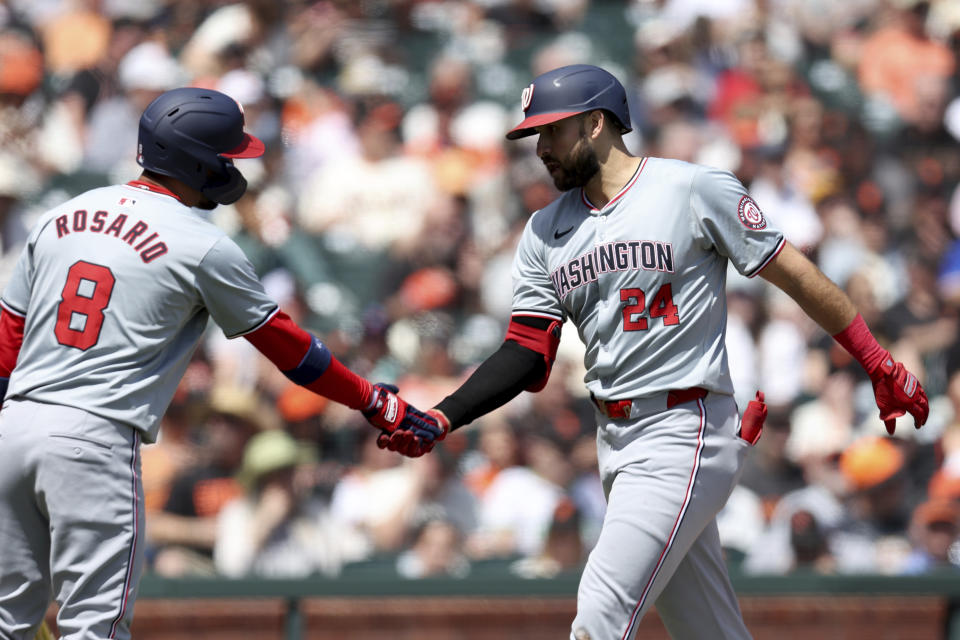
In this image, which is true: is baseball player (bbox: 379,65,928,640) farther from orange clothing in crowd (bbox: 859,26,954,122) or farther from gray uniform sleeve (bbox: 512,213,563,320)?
orange clothing in crowd (bbox: 859,26,954,122)

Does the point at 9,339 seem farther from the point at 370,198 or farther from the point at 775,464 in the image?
the point at 370,198

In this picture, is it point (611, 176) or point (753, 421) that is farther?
point (611, 176)

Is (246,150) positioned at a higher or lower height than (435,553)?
higher

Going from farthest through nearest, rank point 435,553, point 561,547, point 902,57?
point 902,57, point 435,553, point 561,547

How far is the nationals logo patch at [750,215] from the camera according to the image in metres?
4.10

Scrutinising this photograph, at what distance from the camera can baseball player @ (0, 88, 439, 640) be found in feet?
12.2

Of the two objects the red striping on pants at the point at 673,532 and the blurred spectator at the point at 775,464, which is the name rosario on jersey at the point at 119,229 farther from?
the blurred spectator at the point at 775,464

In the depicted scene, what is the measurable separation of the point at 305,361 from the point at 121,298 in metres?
0.64

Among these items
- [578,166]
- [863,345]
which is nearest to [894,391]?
[863,345]

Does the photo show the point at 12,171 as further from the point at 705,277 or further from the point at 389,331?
the point at 705,277

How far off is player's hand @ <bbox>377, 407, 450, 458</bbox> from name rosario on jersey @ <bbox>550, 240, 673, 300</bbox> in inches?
25.3

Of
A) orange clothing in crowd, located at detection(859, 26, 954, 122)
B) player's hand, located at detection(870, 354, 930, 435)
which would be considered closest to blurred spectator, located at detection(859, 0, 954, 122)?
orange clothing in crowd, located at detection(859, 26, 954, 122)

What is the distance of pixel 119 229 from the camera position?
3.90 m

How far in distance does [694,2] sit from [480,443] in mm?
4690
